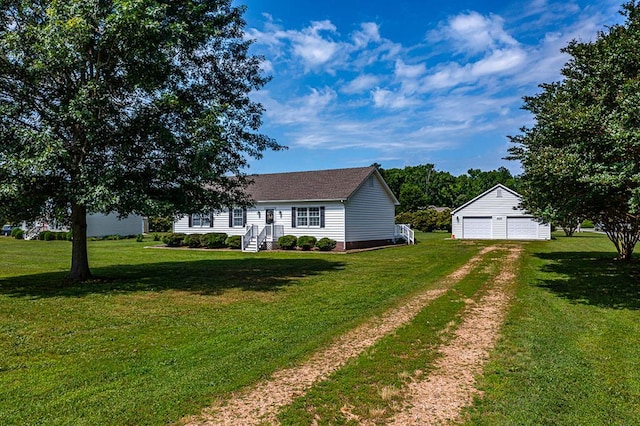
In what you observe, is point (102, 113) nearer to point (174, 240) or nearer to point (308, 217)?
point (308, 217)

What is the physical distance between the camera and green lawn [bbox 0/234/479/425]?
412 centimetres

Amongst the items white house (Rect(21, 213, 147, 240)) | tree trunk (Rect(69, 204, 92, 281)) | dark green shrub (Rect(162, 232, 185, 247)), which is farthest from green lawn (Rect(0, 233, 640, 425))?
white house (Rect(21, 213, 147, 240))

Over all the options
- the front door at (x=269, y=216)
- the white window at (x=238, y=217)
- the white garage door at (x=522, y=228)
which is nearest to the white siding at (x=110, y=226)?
the white window at (x=238, y=217)

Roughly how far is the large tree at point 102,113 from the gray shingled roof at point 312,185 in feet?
38.1

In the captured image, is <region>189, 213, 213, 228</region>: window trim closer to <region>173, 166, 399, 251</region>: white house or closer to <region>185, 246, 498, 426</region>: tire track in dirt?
<region>173, 166, 399, 251</region>: white house

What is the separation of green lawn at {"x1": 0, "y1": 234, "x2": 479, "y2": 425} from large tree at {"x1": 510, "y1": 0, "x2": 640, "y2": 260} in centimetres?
406

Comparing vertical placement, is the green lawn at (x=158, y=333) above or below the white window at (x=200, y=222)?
below

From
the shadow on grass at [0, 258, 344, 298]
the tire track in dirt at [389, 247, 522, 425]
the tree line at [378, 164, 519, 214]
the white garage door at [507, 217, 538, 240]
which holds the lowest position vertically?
the tire track in dirt at [389, 247, 522, 425]

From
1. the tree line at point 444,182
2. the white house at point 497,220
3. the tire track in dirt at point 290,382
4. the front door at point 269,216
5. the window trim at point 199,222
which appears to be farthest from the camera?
the tree line at point 444,182

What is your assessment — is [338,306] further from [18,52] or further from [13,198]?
[18,52]

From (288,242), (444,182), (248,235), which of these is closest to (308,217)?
(288,242)

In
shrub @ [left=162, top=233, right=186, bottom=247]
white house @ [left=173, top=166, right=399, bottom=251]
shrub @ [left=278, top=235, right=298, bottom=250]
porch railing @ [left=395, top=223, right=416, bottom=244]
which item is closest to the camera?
white house @ [left=173, top=166, right=399, bottom=251]

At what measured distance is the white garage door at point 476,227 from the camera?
33.3 meters

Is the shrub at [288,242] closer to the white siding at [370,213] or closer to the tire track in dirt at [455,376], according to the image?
the white siding at [370,213]
